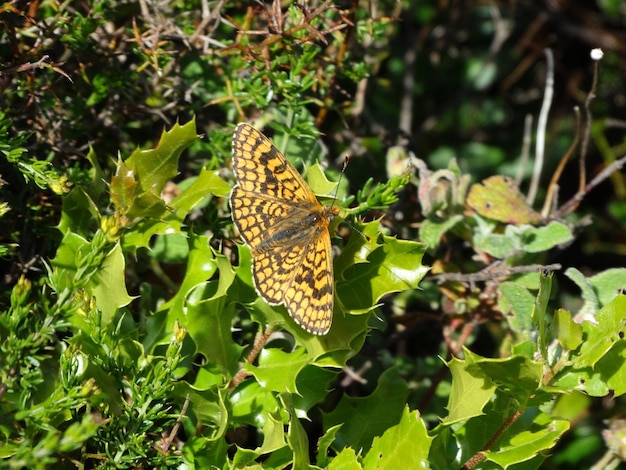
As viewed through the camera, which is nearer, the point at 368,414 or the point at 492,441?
the point at 492,441

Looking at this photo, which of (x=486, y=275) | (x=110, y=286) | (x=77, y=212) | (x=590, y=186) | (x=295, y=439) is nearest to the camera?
(x=295, y=439)

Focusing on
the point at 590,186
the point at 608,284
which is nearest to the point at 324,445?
the point at 608,284

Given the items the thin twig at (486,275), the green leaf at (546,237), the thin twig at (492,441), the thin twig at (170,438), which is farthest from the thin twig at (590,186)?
the thin twig at (170,438)

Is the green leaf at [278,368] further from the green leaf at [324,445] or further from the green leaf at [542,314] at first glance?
the green leaf at [542,314]

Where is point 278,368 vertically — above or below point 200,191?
below

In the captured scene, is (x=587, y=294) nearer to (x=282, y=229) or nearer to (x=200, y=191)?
(x=282, y=229)
